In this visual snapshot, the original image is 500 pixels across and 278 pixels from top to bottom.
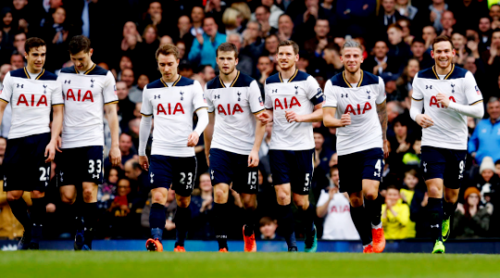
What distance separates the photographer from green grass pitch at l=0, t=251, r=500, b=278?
5.79m

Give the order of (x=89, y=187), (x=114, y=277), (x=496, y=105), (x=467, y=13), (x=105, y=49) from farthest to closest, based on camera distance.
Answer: (x=105, y=49) < (x=467, y=13) < (x=496, y=105) < (x=89, y=187) < (x=114, y=277)

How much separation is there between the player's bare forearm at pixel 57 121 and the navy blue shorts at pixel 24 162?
0.32 meters

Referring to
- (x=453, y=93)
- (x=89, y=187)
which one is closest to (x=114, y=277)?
(x=89, y=187)

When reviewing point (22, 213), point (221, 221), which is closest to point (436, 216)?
point (221, 221)

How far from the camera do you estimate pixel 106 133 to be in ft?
50.0

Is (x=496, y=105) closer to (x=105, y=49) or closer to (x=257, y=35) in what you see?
(x=257, y=35)

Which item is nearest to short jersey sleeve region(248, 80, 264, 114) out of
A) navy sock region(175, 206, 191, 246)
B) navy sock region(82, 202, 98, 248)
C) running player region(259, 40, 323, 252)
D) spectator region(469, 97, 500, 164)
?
running player region(259, 40, 323, 252)

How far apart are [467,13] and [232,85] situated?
816 cm

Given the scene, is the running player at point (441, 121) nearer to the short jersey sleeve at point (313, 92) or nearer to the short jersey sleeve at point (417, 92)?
the short jersey sleeve at point (417, 92)

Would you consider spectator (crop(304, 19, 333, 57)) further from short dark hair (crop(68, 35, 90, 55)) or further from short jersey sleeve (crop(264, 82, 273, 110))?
short dark hair (crop(68, 35, 90, 55))

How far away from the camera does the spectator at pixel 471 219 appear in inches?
497

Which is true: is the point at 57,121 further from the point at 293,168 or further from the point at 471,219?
the point at 471,219

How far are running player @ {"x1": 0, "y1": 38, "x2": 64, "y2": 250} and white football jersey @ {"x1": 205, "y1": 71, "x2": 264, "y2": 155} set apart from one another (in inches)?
82.4

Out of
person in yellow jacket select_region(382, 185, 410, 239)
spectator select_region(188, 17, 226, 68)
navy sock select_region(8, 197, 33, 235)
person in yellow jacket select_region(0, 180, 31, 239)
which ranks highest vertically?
spectator select_region(188, 17, 226, 68)
